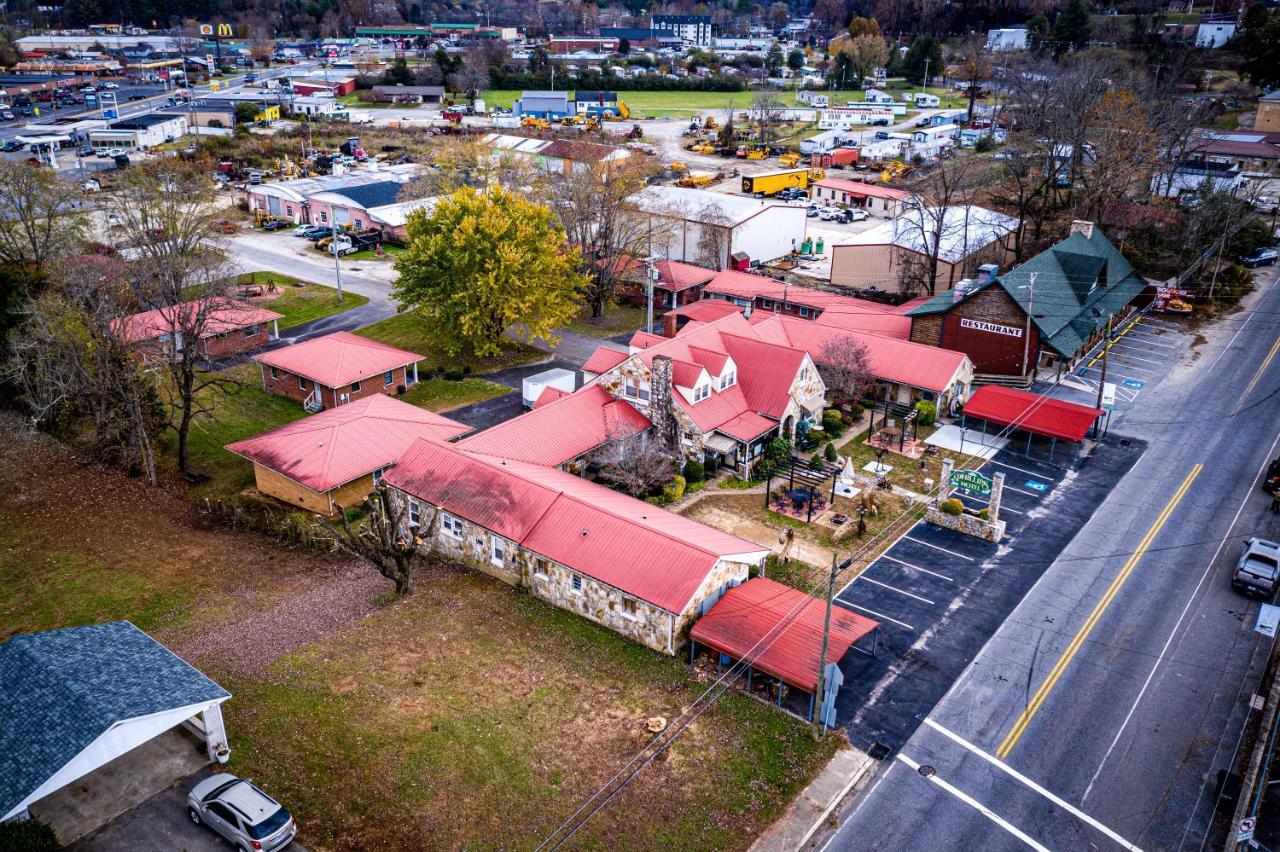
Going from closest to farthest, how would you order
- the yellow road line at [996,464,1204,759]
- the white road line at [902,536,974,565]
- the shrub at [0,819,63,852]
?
the shrub at [0,819,63,852] < the yellow road line at [996,464,1204,759] < the white road line at [902,536,974,565]

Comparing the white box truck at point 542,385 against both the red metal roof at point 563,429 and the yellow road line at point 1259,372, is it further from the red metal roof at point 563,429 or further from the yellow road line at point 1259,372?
the yellow road line at point 1259,372

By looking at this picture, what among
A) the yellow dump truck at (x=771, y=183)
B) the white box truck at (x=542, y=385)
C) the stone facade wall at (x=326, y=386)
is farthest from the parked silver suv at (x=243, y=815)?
the yellow dump truck at (x=771, y=183)

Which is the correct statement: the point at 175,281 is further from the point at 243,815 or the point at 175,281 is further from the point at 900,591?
the point at 900,591

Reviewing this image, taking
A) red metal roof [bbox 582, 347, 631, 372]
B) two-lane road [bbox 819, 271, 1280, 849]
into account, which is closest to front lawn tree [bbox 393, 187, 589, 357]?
red metal roof [bbox 582, 347, 631, 372]

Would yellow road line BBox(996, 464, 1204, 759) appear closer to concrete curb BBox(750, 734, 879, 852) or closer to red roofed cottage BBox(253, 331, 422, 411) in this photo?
concrete curb BBox(750, 734, 879, 852)

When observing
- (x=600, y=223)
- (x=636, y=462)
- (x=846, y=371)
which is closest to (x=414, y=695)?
(x=636, y=462)

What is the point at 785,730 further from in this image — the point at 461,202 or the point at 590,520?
the point at 461,202
